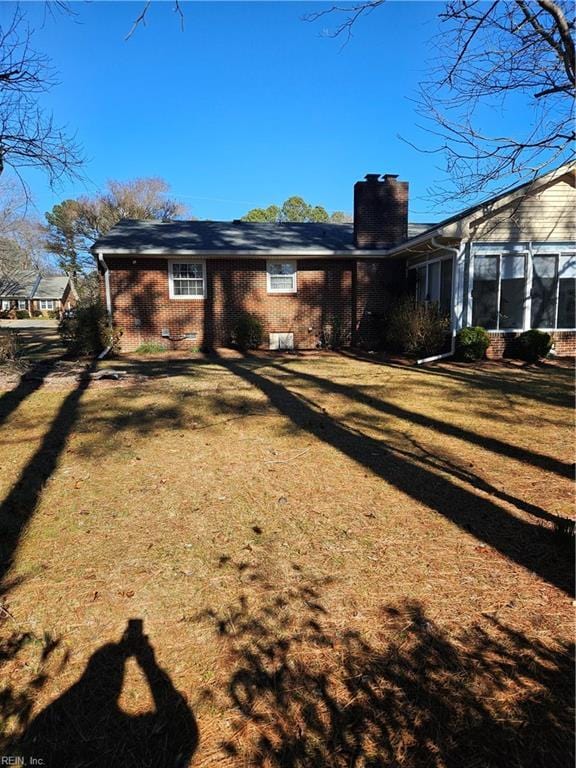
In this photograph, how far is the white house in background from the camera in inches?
477

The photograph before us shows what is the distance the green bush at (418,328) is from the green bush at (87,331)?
786 centimetres

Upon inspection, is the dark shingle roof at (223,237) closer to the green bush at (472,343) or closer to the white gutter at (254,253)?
the white gutter at (254,253)

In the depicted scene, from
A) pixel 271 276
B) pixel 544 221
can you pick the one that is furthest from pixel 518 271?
pixel 271 276

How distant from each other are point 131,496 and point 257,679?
221 centimetres

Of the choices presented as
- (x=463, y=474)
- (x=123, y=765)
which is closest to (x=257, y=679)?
(x=123, y=765)

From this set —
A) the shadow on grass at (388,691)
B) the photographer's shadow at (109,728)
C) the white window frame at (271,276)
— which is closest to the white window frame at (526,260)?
the white window frame at (271,276)

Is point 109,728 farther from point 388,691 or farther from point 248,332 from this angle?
point 248,332

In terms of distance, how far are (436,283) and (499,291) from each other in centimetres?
165

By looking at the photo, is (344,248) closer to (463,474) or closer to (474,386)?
(474,386)

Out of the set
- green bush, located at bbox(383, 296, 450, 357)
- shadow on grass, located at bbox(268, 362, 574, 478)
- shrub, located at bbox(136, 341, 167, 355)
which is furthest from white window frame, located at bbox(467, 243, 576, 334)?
shrub, located at bbox(136, 341, 167, 355)

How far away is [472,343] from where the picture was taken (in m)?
11.8

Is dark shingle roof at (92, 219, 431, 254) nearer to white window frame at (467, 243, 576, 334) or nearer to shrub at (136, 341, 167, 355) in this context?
shrub at (136, 341, 167, 355)

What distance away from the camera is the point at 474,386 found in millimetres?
8773

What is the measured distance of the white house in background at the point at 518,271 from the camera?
12117 millimetres
